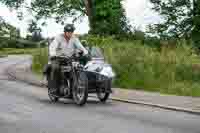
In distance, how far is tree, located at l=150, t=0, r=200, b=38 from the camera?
127ft

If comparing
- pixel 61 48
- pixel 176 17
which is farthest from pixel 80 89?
pixel 176 17

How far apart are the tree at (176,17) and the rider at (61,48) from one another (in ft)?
79.8

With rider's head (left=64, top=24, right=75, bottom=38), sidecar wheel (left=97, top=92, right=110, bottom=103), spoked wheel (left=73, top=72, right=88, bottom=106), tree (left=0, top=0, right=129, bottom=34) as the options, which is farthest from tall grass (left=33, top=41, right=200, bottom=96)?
tree (left=0, top=0, right=129, bottom=34)

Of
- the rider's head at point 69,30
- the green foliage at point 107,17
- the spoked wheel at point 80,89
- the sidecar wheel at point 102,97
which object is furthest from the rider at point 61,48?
the green foliage at point 107,17

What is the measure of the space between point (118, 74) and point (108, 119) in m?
10.2

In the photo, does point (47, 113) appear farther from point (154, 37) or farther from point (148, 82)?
point (154, 37)

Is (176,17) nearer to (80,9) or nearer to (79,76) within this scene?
(80,9)

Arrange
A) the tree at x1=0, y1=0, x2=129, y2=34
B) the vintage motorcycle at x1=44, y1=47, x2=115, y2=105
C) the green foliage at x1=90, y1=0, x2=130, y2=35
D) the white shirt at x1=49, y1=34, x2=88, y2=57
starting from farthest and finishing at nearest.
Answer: the tree at x1=0, y1=0, x2=129, y2=34 < the green foliage at x1=90, y1=0, x2=130, y2=35 < the white shirt at x1=49, y1=34, x2=88, y2=57 < the vintage motorcycle at x1=44, y1=47, x2=115, y2=105

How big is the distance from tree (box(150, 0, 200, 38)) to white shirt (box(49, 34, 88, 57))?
24304mm

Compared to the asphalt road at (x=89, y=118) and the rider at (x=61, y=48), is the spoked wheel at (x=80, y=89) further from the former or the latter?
the rider at (x=61, y=48)

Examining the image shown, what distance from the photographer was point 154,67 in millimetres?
21812

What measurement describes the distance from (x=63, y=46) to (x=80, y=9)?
37.1 m

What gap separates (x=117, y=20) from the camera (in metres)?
46.6

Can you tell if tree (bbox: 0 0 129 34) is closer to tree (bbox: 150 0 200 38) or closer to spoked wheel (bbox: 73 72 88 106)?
tree (bbox: 150 0 200 38)
